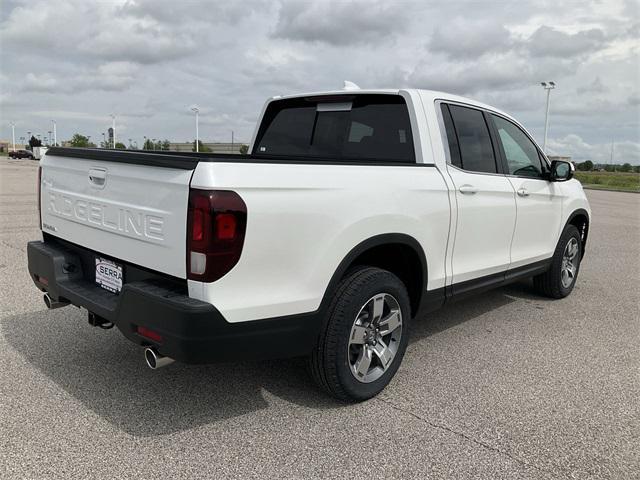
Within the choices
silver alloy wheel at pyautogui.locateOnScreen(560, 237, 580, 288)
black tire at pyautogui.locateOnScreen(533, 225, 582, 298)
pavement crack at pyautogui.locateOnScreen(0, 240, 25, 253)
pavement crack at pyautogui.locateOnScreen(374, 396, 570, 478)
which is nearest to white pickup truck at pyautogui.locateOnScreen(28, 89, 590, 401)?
pavement crack at pyautogui.locateOnScreen(374, 396, 570, 478)

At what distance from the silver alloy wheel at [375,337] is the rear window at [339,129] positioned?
994mm

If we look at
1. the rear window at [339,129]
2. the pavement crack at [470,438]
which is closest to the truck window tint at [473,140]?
the rear window at [339,129]

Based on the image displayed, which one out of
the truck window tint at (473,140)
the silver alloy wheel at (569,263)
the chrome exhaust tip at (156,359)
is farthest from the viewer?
the silver alloy wheel at (569,263)

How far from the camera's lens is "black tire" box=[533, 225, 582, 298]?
5574 mm

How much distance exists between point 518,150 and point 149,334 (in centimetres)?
364

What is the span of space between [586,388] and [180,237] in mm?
2820

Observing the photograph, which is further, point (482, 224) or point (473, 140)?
point (473, 140)

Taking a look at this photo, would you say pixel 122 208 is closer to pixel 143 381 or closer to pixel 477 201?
pixel 143 381

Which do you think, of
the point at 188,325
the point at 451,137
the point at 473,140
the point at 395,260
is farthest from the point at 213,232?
the point at 473,140

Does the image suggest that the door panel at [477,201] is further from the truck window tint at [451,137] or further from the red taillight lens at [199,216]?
the red taillight lens at [199,216]

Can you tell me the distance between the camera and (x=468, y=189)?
12.8 ft

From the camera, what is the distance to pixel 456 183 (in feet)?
12.5

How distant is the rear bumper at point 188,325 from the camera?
2.48m

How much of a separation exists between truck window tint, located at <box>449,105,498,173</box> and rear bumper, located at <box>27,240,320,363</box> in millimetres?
1960
